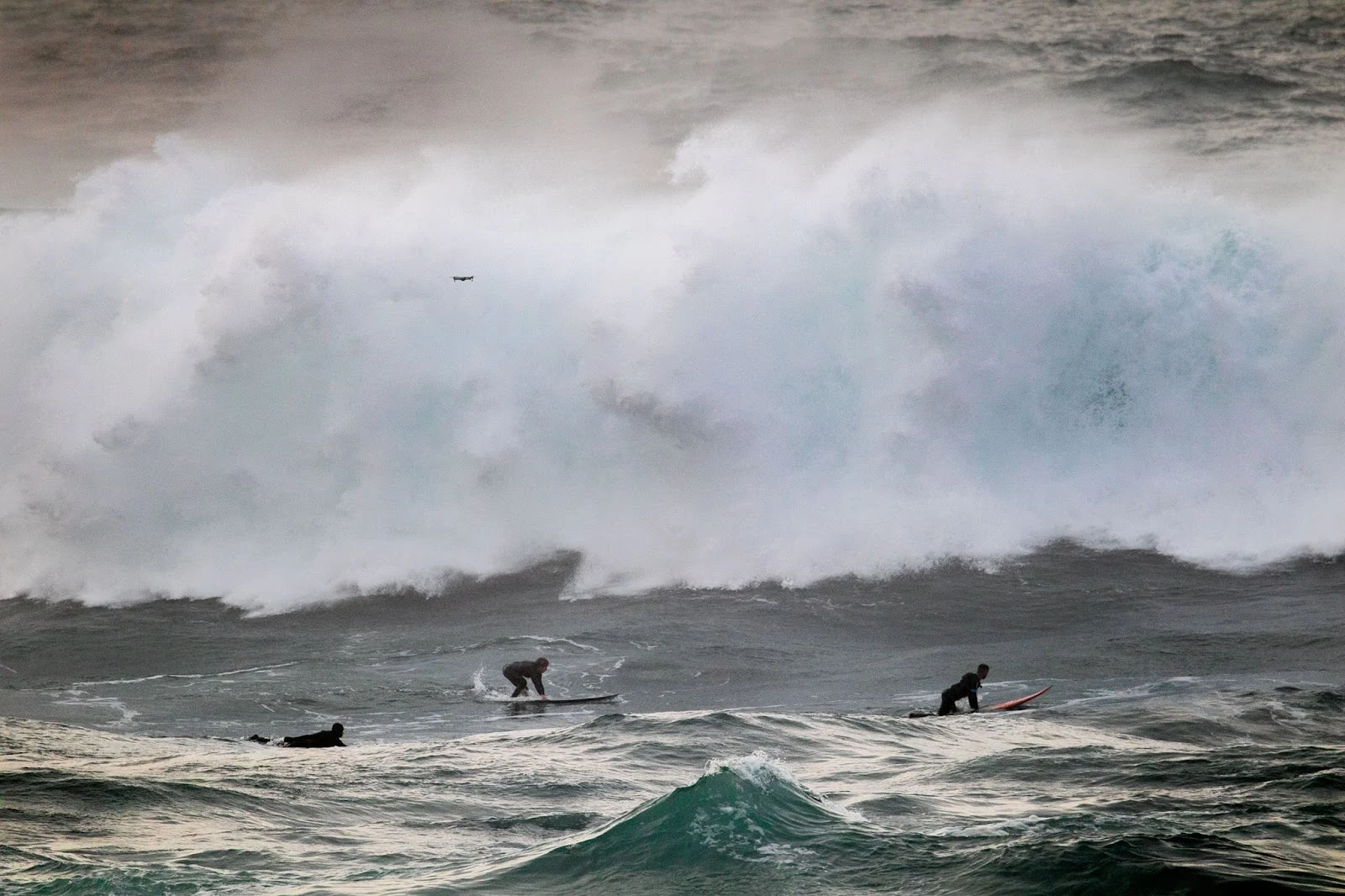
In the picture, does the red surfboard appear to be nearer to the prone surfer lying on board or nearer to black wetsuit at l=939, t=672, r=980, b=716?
black wetsuit at l=939, t=672, r=980, b=716

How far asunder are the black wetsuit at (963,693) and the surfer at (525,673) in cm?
446

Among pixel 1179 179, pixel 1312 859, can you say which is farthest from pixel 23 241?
pixel 1312 859

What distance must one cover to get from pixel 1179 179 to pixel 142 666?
66.2 ft

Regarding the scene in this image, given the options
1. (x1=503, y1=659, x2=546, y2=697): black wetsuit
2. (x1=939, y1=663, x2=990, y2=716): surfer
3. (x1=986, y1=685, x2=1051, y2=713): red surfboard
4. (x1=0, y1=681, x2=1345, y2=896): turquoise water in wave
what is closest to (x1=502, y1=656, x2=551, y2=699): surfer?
(x1=503, y1=659, x2=546, y2=697): black wetsuit

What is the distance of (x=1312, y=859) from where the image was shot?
24.1 ft

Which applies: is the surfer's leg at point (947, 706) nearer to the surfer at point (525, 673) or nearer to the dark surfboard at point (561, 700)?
the dark surfboard at point (561, 700)

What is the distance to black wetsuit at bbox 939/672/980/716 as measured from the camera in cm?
1328

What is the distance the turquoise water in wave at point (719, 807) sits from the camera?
748cm

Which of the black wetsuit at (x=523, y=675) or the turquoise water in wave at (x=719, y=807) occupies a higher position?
the black wetsuit at (x=523, y=675)

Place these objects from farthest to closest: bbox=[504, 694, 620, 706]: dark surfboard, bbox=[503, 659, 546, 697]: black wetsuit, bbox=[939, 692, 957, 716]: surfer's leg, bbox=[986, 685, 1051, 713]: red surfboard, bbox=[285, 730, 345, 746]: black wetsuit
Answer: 1. bbox=[503, 659, 546, 697]: black wetsuit
2. bbox=[504, 694, 620, 706]: dark surfboard
3. bbox=[986, 685, 1051, 713]: red surfboard
4. bbox=[939, 692, 957, 716]: surfer's leg
5. bbox=[285, 730, 345, 746]: black wetsuit

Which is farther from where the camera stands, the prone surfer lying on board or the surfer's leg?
the surfer's leg

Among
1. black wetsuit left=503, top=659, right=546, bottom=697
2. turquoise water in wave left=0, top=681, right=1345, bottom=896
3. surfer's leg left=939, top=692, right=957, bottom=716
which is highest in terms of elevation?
black wetsuit left=503, top=659, right=546, bottom=697

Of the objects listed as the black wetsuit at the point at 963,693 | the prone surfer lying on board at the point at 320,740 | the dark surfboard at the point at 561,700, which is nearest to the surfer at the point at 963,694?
the black wetsuit at the point at 963,693

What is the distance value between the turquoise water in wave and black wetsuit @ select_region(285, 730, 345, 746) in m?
0.26
